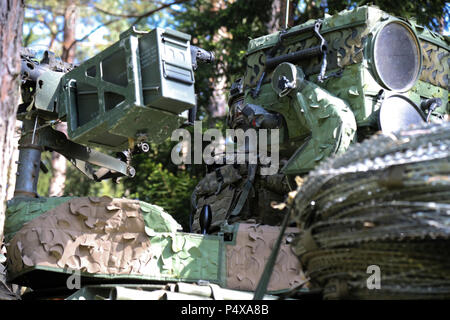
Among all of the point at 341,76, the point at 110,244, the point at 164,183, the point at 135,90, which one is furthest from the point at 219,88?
the point at 135,90

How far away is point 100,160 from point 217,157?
1.75 metres

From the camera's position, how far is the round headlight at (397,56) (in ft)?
27.8

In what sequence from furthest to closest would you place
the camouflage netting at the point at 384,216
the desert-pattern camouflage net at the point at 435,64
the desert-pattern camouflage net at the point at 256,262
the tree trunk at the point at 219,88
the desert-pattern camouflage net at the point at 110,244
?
the tree trunk at the point at 219,88 → the desert-pattern camouflage net at the point at 435,64 → the desert-pattern camouflage net at the point at 256,262 → the desert-pattern camouflage net at the point at 110,244 → the camouflage netting at the point at 384,216

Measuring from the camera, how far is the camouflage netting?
4941 millimetres

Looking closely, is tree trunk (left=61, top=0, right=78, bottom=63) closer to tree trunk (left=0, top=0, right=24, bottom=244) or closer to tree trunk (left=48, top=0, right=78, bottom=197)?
tree trunk (left=48, top=0, right=78, bottom=197)

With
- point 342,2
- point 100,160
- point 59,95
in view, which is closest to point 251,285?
point 100,160

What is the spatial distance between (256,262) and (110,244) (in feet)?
4.66

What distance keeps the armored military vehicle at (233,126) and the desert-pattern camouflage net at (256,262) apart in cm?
1

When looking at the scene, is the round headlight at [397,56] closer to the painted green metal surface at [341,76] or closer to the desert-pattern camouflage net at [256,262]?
the painted green metal surface at [341,76]

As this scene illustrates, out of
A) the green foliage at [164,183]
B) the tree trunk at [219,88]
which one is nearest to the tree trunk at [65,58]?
the green foliage at [164,183]

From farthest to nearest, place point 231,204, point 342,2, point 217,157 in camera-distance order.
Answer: point 342,2 → point 217,157 → point 231,204

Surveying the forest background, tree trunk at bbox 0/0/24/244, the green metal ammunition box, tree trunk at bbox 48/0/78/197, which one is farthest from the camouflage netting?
tree trunk at bbox 48/0/78/197

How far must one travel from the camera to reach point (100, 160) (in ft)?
28.1
